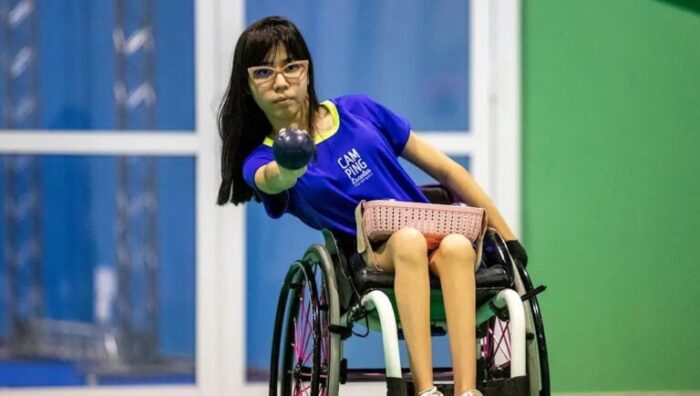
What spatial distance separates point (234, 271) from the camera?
3559 mm

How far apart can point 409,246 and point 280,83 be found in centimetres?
51

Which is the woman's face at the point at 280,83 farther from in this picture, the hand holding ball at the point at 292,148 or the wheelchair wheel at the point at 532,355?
the wheelchair wheel at the point at 532,355

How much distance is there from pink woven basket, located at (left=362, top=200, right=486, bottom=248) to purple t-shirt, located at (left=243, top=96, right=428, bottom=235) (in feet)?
0.52

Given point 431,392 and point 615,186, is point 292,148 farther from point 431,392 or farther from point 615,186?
point 615,186

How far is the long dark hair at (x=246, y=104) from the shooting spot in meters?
2.47

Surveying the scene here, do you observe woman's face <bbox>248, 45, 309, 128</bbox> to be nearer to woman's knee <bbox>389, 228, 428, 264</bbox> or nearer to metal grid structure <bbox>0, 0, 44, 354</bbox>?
woman's knee <bbox>389, 228, 428, 264</bbox>

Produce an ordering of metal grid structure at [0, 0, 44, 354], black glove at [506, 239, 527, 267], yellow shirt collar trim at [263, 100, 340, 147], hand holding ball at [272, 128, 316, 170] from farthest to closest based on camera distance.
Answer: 1. metal grid structure at [0, 0, 44, 354]
2. yellow shirt collar trim at [263, 100, 340, 147]
3. black glove at [506, 239, 527, 267]
4. hand holding ball at [272, 128, 316, 170]

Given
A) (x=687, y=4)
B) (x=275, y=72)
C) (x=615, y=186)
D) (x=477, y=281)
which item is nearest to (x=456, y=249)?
(x=477, y=281)

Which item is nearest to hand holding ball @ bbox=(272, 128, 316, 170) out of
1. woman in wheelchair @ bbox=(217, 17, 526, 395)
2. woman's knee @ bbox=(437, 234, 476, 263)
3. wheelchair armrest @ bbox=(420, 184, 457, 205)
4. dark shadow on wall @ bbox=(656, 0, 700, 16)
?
woman in wheelchair @ bbox=(217, 17, 526, 395)

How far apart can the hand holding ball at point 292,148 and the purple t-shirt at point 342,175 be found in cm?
35

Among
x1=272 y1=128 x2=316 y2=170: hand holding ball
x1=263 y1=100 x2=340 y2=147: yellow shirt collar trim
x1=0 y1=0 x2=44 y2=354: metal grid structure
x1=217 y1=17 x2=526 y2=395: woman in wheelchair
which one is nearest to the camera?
x1=272 y1=128 x2=316 y2=170: hand holding ball

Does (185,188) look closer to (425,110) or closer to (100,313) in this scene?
(100,313)

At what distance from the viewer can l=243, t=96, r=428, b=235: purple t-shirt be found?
2.48 metres

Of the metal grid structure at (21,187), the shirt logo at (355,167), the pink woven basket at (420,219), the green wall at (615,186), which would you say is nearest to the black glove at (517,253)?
the pink woven basket at (420,219)
